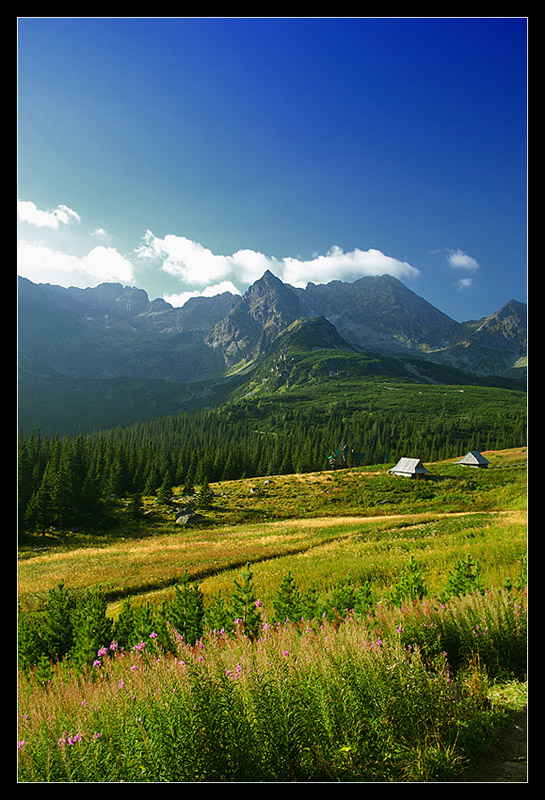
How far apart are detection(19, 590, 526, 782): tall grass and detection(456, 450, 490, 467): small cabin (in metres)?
15.9

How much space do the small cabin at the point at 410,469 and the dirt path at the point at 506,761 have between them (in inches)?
573

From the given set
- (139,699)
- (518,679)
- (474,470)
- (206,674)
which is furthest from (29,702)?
(474,470)

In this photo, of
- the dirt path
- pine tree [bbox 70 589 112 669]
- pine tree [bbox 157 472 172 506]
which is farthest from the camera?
pine tree [bbox 157 472 172 506]

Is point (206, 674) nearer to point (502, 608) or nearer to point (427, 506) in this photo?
point (502, 608)

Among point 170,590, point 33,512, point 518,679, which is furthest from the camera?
point 33,512

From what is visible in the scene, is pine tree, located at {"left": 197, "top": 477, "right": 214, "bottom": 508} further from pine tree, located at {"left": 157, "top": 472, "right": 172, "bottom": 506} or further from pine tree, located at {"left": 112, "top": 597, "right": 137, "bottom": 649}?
pine tree, located at {"left": 112, "top": 597, "right": 137, "bottom": 649}

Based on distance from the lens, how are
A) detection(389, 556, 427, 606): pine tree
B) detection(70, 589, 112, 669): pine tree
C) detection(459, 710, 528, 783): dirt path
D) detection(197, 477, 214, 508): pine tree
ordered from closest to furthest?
detection(459, 710, 528, 783): dirt path
detection(70, 589, 112, 669): pine tree
detection(389, 556, 427, 606): pine tree
detection(197, 477, 214, 508): pine tree

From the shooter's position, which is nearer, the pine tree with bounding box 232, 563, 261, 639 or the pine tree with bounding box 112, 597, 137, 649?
the pine tree with bounding box 232, 563, 261, 639

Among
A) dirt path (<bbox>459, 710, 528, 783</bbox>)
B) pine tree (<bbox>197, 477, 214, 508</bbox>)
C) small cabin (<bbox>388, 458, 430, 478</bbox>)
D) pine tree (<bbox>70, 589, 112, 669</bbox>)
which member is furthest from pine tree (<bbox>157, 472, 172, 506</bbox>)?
dirt path (<bbox>459, 710, 528, 783</bbox>)

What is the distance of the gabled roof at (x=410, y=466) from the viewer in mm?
17867

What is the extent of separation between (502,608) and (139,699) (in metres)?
4.59

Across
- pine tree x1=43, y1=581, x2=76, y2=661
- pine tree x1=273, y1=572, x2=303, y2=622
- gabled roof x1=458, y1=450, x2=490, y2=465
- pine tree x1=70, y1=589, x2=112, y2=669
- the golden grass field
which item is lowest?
the golden grass field

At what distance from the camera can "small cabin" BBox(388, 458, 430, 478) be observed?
694 inches

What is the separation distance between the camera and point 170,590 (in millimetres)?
9508
